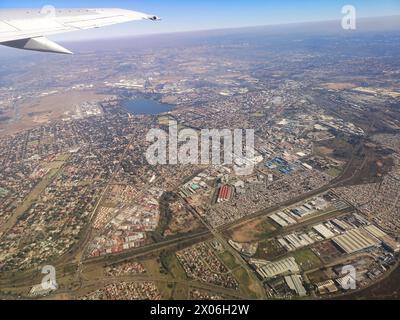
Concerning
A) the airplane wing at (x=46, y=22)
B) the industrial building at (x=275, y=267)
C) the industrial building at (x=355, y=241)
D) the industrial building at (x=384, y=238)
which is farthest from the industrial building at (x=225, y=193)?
the airplane wing at (x=46, y=22)

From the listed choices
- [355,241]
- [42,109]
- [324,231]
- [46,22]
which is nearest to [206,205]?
[324,231]

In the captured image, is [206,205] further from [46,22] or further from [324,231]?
[46,22]

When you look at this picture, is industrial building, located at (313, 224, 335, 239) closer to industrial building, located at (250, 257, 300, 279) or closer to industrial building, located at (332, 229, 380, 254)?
industrial building, located at (332, 229, 380, 254)

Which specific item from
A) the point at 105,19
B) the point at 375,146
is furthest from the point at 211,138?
the point at 105,19

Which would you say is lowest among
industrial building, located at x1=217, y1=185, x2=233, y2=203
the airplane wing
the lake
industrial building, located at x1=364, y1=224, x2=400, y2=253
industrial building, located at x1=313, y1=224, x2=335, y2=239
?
industrial building, located at x1=364, y1=224, x2=400, y2=253

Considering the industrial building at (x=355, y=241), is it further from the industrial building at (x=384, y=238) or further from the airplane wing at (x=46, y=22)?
the airplane wing at (x=46, y=22)

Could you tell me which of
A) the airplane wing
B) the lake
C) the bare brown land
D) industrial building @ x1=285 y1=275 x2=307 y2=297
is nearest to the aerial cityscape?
industrial building @ x1=285 y1=275 x2=307 y2=297
